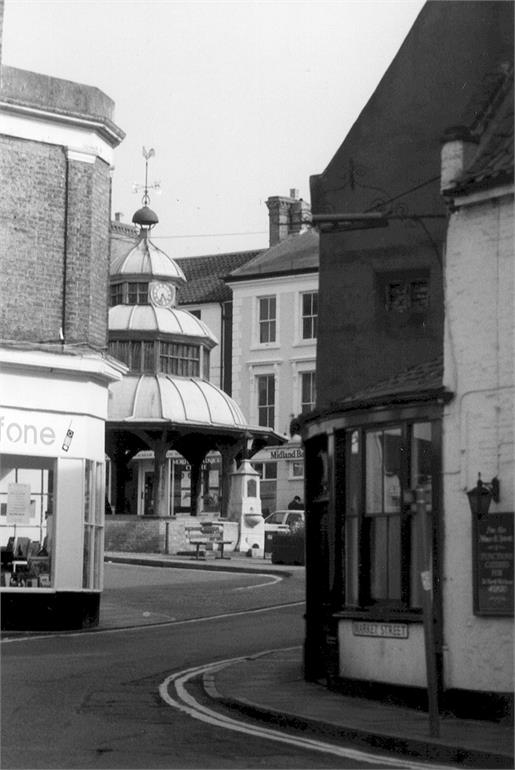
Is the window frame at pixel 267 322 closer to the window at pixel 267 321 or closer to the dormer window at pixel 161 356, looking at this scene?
the window at pixel 267 321

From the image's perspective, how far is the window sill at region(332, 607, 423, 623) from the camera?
16188 mm

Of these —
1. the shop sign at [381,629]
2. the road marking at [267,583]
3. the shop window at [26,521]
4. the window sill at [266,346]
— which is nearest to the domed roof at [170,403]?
the window sill at [266,346]

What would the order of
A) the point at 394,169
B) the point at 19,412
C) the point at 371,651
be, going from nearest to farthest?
1. the point at 371,651
2. the point at 394,169
3. the point at 19,412

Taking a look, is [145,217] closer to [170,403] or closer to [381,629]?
[170,403]

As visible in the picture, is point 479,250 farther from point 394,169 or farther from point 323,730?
point 394,169

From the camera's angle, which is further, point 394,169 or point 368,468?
point 394,169

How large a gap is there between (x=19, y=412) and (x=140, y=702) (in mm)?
9925

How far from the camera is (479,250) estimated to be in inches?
620

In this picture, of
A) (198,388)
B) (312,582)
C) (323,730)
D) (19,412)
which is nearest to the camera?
(323,730)

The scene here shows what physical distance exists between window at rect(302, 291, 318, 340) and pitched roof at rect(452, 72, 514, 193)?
2009 inches

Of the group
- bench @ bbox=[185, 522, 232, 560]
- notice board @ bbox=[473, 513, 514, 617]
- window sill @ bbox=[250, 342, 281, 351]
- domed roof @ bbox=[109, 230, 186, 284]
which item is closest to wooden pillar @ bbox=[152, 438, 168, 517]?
bench @ bbox=[185, 522, 232, 560]

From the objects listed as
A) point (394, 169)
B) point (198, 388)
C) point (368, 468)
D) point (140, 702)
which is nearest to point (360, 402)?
point (368, 468)

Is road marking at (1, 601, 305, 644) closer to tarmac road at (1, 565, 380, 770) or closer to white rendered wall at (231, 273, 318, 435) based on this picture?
tarmac road at (1, 565, 380, 770)

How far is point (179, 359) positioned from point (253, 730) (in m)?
44.1
